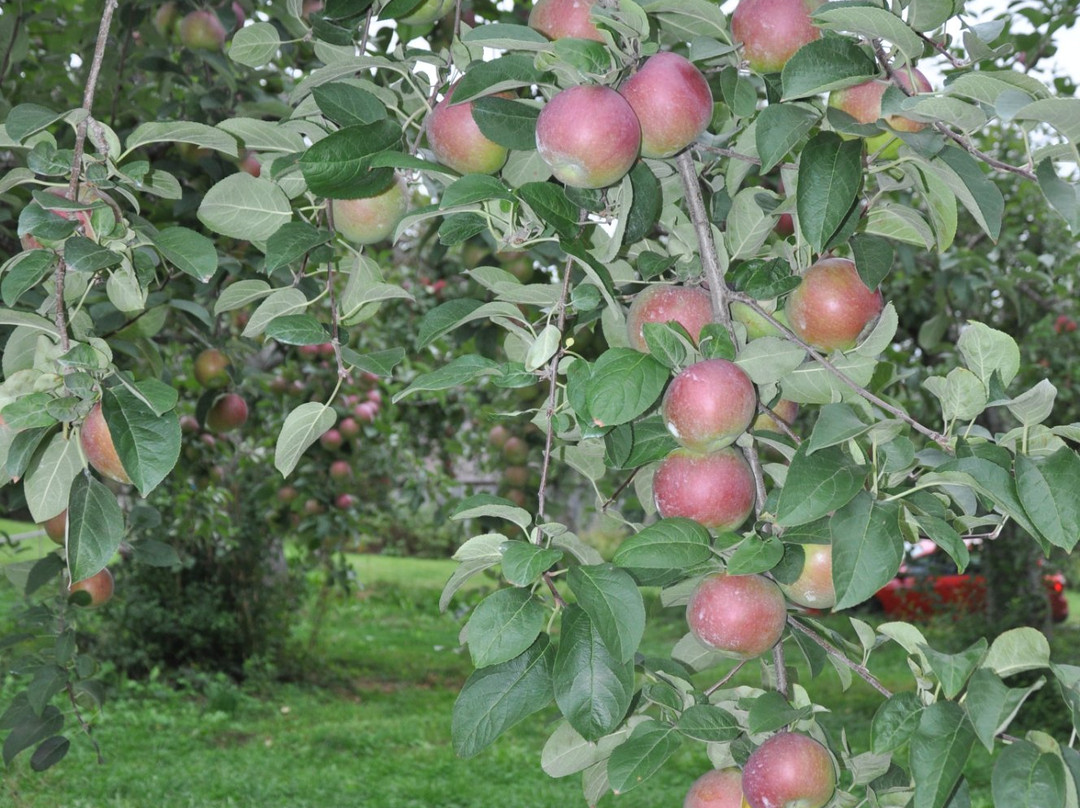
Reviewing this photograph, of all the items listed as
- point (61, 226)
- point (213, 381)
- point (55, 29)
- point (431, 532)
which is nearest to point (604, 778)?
point (61, 226)

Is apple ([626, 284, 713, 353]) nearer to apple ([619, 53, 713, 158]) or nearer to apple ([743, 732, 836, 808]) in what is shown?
apple ([619, 53, 713, 158])

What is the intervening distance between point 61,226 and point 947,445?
71 centimetres

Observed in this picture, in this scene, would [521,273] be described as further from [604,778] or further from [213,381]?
[604,778]

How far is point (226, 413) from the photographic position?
2.46 m

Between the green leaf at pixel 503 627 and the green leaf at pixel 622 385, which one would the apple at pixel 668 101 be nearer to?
the green leaf at pixel 622 385

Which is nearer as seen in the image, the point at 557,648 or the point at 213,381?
the point at 557,648

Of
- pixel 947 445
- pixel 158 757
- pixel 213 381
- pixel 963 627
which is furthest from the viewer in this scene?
pixel 963 627

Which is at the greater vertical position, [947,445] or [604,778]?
Answer: [947,445]

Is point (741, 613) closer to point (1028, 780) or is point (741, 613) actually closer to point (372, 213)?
point (1028, 780)

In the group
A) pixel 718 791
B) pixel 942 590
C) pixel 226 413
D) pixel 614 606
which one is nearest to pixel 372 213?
pixel 614 606

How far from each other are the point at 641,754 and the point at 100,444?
0.51 meters

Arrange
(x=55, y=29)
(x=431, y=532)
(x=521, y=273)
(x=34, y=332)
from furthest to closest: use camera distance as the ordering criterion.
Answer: (x=431, y=532), (x=55, y=29), (x=521, y=273), (x=34, y=332)

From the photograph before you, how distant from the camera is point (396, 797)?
3.17 m

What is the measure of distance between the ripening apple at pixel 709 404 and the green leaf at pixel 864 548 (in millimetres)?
114
